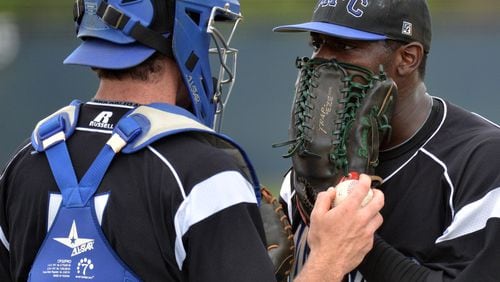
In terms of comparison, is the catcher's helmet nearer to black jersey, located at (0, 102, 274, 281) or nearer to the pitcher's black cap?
black jersey, located at (0, 102, 274, 281)

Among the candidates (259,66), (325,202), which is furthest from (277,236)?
(259,66)

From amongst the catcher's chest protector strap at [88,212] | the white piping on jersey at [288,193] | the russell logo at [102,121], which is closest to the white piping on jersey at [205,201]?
the catcher's chest protector strap at [88,212]

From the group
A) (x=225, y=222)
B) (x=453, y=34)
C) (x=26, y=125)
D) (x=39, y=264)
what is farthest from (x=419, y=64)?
(x=26, y=125)

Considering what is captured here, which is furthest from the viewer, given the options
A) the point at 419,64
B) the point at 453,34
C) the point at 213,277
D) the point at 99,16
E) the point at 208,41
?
the point at 453,34

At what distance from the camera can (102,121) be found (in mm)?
2242

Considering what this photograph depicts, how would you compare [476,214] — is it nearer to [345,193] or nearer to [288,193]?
[345,193]

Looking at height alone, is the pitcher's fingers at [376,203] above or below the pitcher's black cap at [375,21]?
below

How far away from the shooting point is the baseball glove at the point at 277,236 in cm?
265

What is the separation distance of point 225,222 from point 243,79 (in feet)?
13.6

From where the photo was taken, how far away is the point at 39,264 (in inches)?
86.4

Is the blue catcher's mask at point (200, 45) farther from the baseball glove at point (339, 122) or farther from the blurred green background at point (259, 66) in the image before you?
the blurred green background at point (259, 66)

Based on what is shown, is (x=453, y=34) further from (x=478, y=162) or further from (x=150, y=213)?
(x=150, y=213)

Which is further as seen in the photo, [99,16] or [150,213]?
[99,16]

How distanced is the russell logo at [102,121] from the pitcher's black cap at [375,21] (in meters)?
0.79
